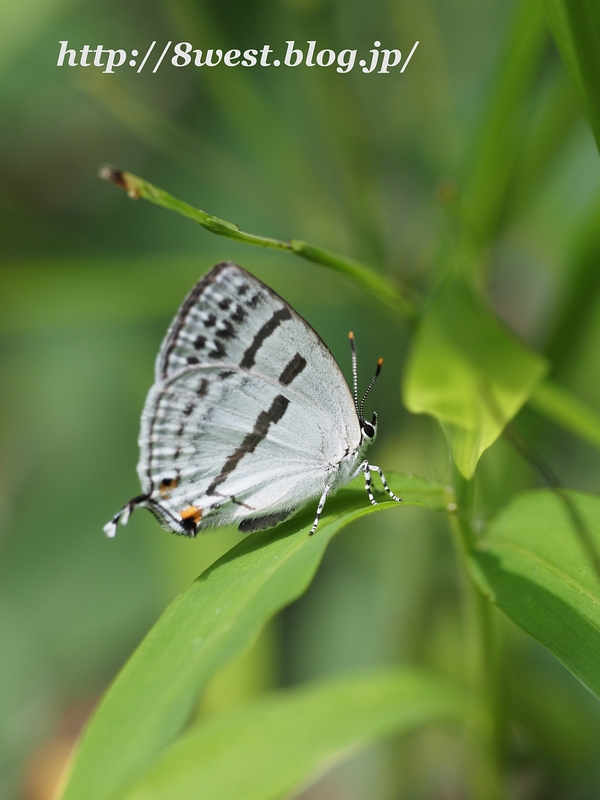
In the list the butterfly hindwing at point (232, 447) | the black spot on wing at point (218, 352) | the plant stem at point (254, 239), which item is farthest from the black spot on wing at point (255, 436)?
the plant stem at point (254, 239)

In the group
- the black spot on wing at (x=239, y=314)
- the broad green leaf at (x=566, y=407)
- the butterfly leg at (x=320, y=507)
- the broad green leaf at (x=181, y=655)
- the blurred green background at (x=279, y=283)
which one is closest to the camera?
the broad green leaf at (x=181, y=655)

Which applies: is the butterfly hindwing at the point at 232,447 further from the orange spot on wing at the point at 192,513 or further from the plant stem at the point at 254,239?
the plant stem at the point at 254,239

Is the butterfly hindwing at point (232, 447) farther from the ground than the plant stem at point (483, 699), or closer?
farther from the ground

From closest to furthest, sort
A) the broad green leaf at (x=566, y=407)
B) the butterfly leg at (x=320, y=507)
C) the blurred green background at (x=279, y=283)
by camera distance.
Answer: the butterfly leg at (x=320, y=507)
the broad green leaf at (x=566, y=407)
the blurred green background at (x=279, y=283)

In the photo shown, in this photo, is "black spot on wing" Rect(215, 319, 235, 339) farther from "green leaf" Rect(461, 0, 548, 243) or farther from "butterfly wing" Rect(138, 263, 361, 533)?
"green leaf" Rect(461, 0, 548, 243)

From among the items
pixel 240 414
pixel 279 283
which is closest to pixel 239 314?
pixel 240 414

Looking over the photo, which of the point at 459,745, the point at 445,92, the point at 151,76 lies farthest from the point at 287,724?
the point at 151,76

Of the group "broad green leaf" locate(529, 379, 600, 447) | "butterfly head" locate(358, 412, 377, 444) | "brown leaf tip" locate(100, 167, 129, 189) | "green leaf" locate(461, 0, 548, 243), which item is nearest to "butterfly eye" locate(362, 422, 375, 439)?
"butterfly head" locate(358, 412, 377, 444)

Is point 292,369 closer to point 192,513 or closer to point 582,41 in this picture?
point 192,513
